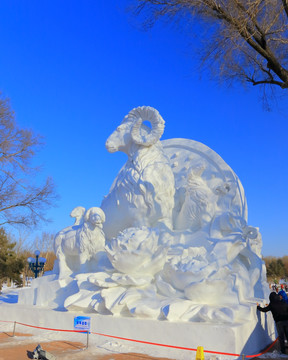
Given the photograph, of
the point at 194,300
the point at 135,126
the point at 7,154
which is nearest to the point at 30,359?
the point at 194,300

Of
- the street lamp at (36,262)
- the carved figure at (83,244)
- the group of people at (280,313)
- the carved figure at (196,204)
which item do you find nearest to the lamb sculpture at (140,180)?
the carved figure at (196,204)

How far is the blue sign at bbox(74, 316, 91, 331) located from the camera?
15.3 feet

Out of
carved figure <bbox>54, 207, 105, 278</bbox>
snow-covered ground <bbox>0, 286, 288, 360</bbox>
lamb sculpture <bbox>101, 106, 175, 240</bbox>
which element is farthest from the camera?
lamb sculpture <bbox>101, 106, 175, 240</bbox>

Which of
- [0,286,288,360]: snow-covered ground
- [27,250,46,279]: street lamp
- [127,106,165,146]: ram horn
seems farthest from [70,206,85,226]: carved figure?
[27,250,46,279]: street lamp

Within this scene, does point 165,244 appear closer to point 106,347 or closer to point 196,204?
point 196,204

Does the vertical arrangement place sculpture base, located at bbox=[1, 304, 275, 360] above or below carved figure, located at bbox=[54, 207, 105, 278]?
below

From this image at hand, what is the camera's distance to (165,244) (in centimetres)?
607

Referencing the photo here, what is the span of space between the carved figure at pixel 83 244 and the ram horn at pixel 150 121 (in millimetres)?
1673

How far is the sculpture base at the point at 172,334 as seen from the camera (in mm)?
3914

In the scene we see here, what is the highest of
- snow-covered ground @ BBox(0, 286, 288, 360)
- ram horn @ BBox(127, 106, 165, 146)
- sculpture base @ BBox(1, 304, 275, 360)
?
ram horn @ BBox(127, 106, 165, 146)

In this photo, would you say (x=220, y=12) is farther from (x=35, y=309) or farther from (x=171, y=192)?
(x=35, y=309)

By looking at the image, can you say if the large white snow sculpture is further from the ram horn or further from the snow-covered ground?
the snow-covered ground

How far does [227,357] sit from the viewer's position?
378 centimetres

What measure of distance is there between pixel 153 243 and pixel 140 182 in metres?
1.51
